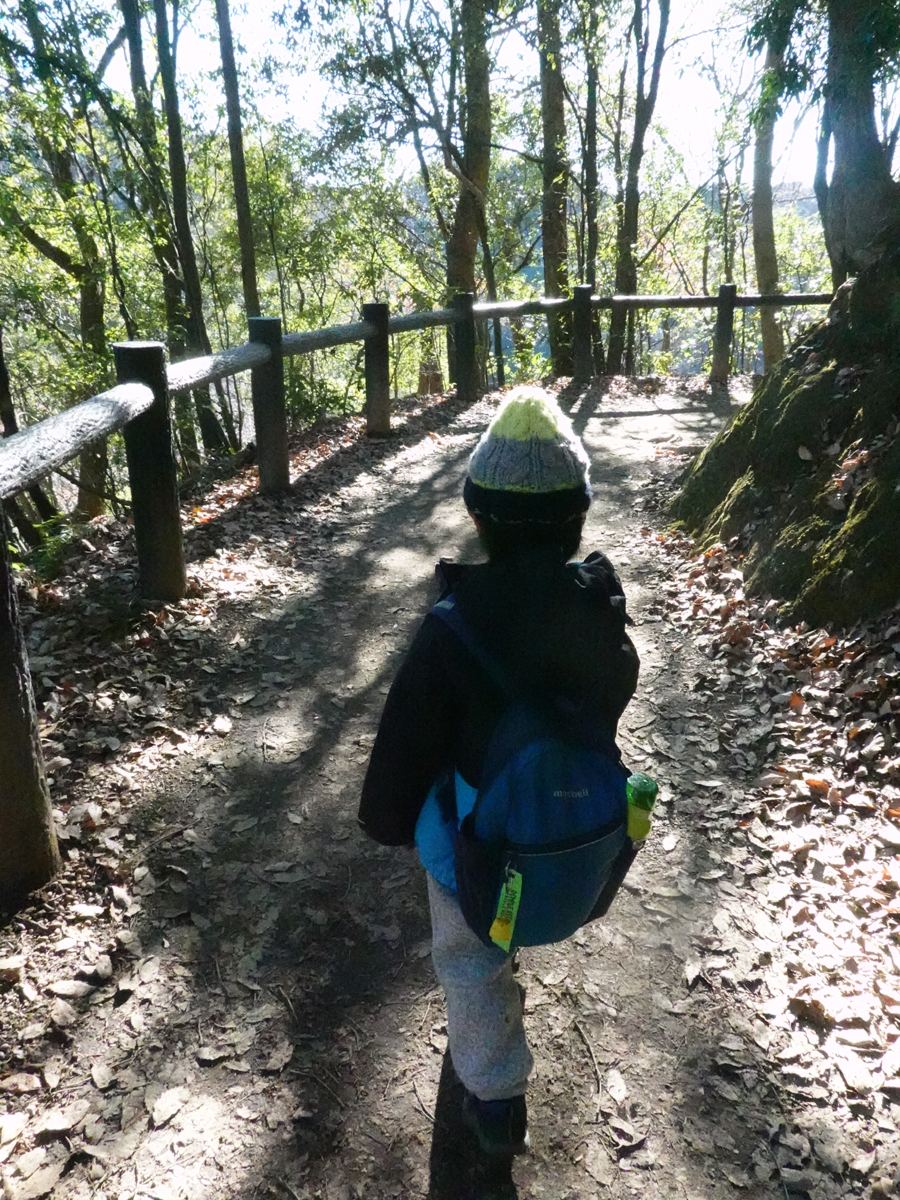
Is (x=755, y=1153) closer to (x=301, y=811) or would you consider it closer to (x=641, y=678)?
(x=301, y=811)

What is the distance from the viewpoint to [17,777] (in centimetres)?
258

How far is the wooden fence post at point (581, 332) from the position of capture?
40.9 ft

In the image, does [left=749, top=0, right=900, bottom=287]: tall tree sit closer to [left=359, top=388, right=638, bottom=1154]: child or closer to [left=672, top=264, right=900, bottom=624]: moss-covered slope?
[left=672, top=264, right=900, bottom=624]: moss-covered slope

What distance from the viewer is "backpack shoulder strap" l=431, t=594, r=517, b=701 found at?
1571mm

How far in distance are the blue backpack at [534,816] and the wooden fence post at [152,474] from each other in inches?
136

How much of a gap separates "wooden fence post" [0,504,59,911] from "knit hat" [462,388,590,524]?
66.0 inches

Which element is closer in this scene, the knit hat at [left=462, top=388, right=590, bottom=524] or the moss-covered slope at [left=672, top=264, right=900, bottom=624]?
the knit hat at [left=462, top=388, right=590, bottom=524]

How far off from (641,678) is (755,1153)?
2476 mm

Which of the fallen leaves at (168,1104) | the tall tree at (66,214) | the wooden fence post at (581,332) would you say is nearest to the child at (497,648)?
the fallen leaves at (168,1104)

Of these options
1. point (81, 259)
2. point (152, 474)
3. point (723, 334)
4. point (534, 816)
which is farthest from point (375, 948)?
point (81, 259)

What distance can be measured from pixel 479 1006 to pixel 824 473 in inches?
158

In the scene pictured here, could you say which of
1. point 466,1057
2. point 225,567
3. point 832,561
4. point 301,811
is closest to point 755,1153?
point 466,1057

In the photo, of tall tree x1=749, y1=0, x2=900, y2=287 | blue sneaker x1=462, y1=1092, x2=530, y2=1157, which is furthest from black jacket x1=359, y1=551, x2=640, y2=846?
tall tree x1=749, y1=0, x2=900, y2=287

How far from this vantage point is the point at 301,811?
11.1ft
